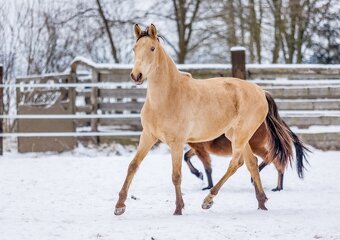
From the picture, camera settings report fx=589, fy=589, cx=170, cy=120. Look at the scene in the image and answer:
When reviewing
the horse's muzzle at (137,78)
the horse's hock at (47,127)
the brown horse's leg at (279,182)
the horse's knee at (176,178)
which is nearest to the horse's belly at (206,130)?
the horse's knee at (176,178)

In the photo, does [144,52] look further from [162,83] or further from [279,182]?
[279,182]

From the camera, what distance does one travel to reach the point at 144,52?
4.64 metres

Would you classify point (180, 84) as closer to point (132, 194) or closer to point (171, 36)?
point (132, 194)

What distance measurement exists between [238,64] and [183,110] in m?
5.08

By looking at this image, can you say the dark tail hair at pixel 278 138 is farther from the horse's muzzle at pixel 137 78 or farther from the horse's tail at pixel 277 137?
the horse's muzzle at pixel 137 78

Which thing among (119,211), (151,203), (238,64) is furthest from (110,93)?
(119,211)

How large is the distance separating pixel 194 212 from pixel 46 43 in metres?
13.2

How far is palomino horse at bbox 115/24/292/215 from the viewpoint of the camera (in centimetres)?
476

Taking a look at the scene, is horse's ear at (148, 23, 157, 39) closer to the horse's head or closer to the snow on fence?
the horse's head

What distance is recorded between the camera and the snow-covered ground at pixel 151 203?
3.99 meters

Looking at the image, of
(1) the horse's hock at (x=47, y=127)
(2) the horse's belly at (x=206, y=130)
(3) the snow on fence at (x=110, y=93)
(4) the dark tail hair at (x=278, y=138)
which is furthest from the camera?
(1) the horse's hock at (x=47, y=127)

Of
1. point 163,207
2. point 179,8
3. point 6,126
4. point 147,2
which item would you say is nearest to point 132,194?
point 163,207

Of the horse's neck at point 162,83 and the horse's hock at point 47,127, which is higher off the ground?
the horse's neck at point 162,83

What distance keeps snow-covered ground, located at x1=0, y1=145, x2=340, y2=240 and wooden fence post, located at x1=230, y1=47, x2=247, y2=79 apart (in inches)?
70.8
